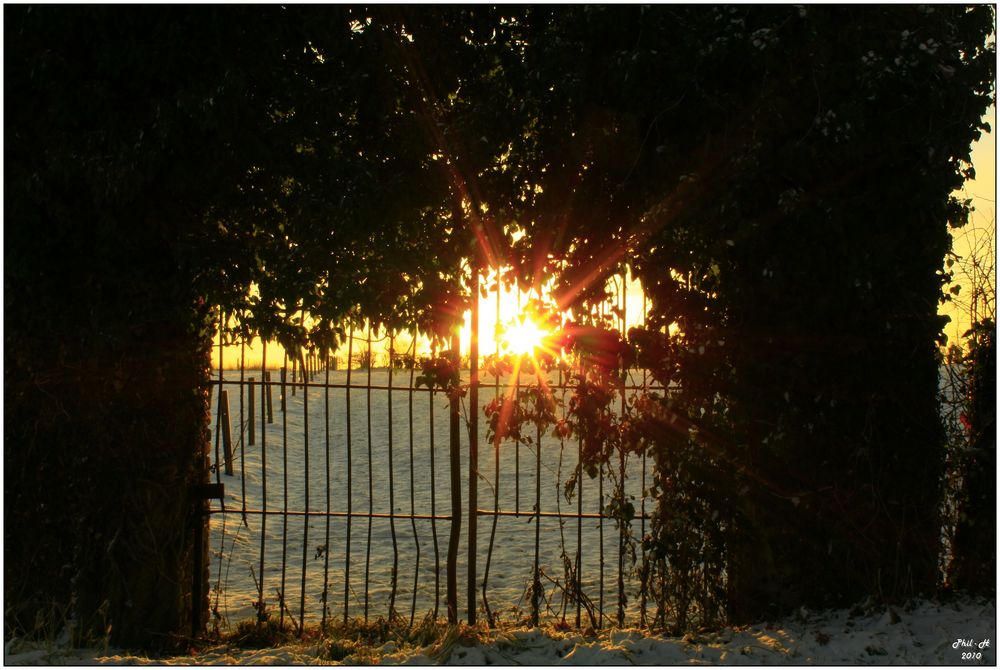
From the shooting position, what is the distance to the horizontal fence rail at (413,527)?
586cm

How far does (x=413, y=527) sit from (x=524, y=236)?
234 centimetres

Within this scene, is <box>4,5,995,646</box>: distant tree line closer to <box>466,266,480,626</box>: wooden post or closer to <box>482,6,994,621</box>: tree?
<box>482,6,994,621</box>: tree

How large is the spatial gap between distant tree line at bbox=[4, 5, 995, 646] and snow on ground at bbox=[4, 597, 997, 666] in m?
0.24

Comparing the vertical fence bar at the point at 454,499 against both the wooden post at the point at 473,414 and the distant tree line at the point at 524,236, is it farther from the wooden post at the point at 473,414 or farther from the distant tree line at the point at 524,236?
the distant tree line at the point at 524,236

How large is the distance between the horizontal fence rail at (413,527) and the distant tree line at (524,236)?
1.52ft

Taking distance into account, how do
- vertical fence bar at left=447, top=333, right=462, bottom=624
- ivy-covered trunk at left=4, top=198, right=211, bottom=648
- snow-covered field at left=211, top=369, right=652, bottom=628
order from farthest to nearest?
snow-covered field at left=211, top=369, right=652, bottom=628
vertical fence bar at left=447, top=333, right=462, bottom=624
ivy-covered trunk at left=4, top=198, right=211, bottom=648

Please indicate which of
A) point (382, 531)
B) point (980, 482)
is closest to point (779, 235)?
point (980, 482)

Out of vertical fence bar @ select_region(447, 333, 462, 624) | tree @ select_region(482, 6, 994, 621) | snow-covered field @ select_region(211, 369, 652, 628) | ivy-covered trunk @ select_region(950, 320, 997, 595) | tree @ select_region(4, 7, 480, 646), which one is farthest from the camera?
snow-covered field @ select_region(211, 369, 652, 628)

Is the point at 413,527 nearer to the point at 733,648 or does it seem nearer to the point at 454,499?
the point at 454,499

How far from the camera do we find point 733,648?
5.02 m

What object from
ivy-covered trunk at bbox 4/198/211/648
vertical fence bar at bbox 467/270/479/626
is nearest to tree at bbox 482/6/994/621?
vertical fence bar at bbox 467/270/479/626

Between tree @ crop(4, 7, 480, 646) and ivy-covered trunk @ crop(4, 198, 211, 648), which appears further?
ivy-covered trunk @ crop(4, 198, 211, 648)

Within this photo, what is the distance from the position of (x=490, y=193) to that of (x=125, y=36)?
99.9 inches

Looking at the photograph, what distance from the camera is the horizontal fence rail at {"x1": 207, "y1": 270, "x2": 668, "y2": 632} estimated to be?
5.86 meters
